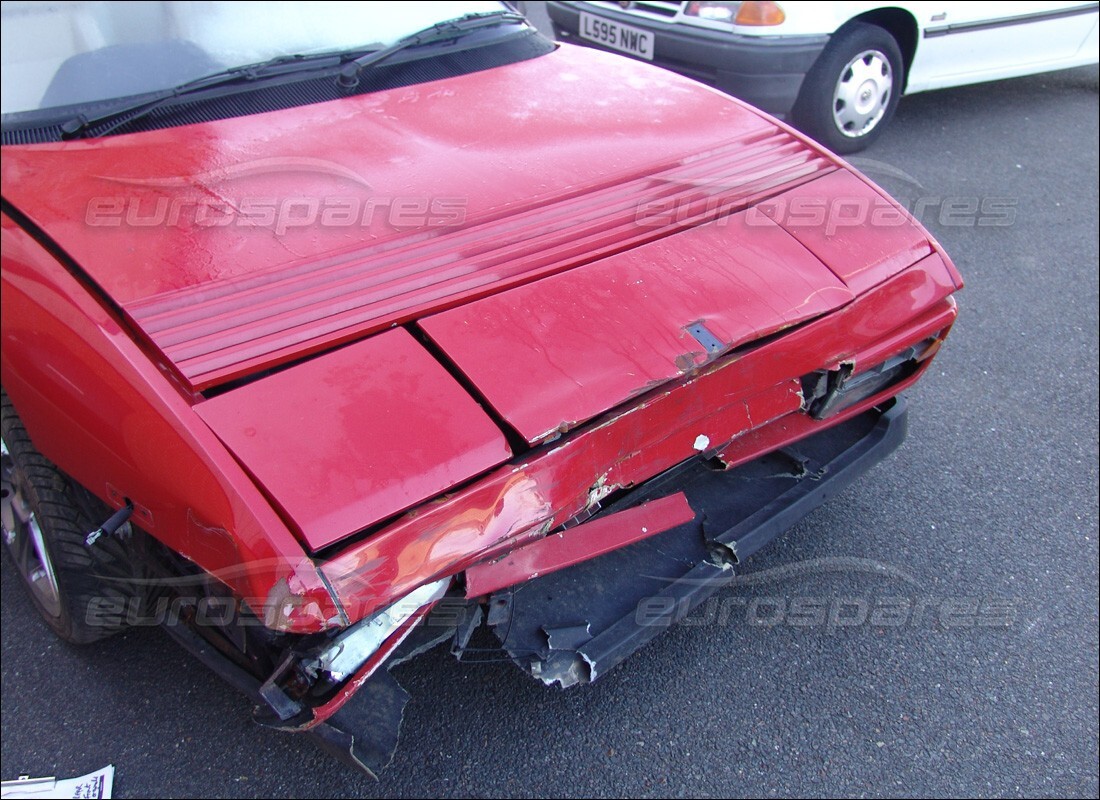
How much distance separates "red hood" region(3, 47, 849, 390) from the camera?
170cm

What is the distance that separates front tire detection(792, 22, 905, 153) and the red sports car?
6.95 ft

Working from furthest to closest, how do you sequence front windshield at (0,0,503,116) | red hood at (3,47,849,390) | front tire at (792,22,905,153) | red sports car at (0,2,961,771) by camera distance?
front tire at (792,22,905,153), front windshield at (0,0,503,116), red hood at (3,47,849,390), red sports car at (0,2,961,771)

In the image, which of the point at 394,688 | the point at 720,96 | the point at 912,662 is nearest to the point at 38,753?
the point at 394,688

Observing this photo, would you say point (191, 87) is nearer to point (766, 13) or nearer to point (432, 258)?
point (432, 258)

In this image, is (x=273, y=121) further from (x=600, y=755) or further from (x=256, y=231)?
(x=600, y=755)

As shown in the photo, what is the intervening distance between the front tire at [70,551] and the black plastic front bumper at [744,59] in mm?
3599

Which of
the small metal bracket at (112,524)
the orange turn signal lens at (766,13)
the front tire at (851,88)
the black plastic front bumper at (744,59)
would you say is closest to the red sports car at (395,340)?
the small metal bracket at (112,524)

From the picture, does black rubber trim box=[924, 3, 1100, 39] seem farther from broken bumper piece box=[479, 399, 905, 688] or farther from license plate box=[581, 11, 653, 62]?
broken bumper piece box=[479, 399, 905, 688]

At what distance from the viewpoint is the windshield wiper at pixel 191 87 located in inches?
82.1

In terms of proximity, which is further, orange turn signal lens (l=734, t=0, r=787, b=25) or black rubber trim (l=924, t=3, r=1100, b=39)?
black rubber trim (l=924, t=3, r=1100, b=39)

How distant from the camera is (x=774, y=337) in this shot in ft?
6.27

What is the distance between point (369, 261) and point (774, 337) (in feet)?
3.08
